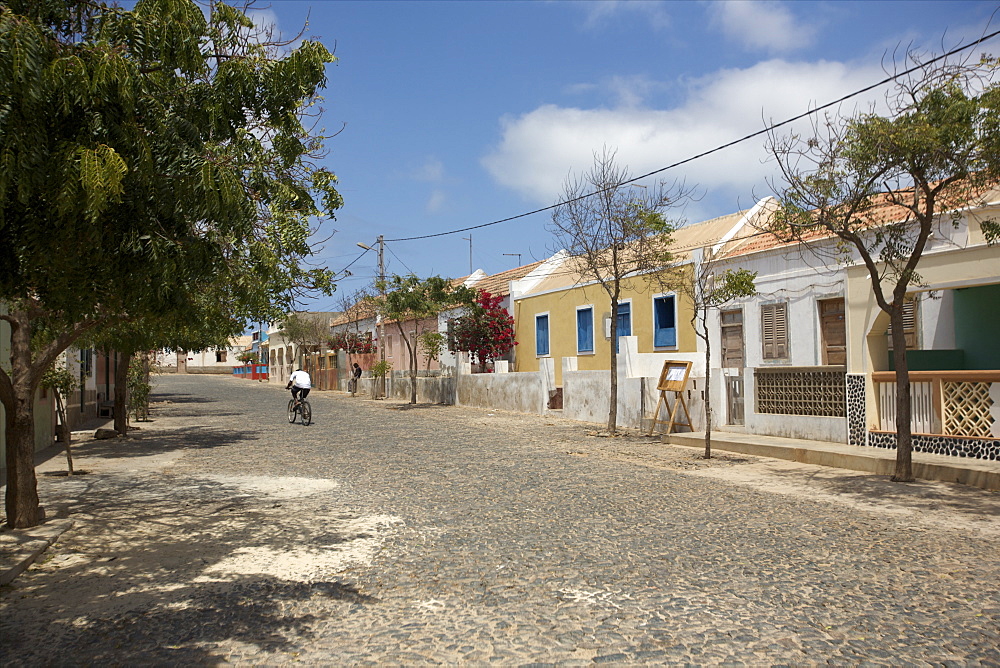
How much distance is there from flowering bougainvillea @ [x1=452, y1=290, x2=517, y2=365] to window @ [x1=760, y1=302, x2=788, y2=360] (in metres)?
13.0

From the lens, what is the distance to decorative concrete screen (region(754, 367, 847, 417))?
14.7m

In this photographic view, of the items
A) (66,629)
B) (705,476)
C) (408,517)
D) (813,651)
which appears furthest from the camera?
(705,476)

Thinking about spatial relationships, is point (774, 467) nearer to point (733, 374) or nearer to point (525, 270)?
point (733, 374)

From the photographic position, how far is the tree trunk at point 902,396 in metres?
11.0

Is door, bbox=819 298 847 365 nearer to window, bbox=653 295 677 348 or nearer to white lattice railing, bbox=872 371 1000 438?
white lattice railing, bbox=872 371 1000 438

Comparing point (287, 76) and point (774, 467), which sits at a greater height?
point (287, 76)

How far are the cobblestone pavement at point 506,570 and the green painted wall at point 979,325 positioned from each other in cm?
498

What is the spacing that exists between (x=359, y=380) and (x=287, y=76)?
38460 mm

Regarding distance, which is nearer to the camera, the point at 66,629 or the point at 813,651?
the point at 813,651

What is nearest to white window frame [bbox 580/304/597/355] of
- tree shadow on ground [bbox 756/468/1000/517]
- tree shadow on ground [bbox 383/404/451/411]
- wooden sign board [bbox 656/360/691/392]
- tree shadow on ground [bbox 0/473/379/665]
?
tree shadow on ground [bbox 383/404/451/411]

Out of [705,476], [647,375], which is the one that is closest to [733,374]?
[647,375]

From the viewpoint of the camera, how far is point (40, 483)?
11375 millimetres

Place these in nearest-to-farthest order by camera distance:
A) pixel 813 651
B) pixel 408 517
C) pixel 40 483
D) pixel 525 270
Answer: pixel 813 651 → pixel 408 517 → pixel 40 483 → pixel 525 270

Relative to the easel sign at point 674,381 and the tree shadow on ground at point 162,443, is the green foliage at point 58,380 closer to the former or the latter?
the tree shadow on ground at point 162,443
